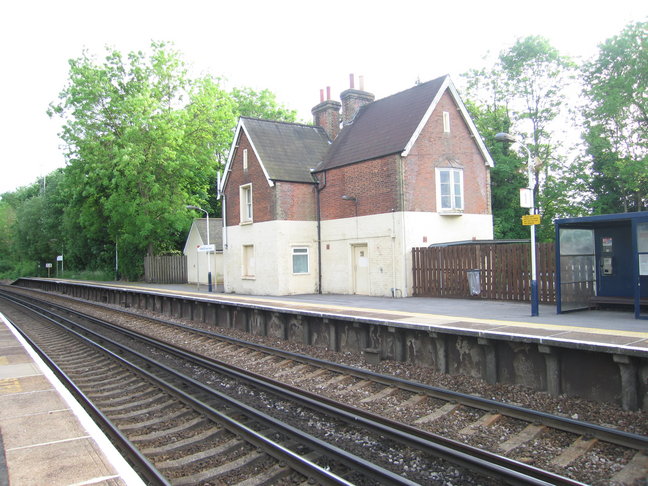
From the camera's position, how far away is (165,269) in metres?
40.2

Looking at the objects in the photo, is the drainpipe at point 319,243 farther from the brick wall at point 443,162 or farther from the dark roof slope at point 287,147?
the brick wall at point 443,162

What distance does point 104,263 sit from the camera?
55.2 metres

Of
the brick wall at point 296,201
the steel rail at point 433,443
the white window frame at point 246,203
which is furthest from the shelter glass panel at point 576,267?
the white window frame at point 246,203

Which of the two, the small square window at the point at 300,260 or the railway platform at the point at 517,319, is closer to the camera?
the railway platform at the point at 517,319

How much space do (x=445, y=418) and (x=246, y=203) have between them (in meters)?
20.3

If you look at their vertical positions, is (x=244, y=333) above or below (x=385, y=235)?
below

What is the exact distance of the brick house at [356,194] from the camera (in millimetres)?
20969

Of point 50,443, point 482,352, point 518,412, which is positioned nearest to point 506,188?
point 482,352

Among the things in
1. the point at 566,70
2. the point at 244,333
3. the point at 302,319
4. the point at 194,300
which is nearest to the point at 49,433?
the point at 302,319

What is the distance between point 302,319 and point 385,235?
691cm

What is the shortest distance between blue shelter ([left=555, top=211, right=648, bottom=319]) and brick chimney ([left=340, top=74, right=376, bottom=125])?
15478mm

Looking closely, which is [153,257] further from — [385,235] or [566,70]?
[566,70]

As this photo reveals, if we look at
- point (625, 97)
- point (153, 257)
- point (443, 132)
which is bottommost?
point (153, 257)

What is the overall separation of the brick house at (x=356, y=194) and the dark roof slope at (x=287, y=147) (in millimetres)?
61
